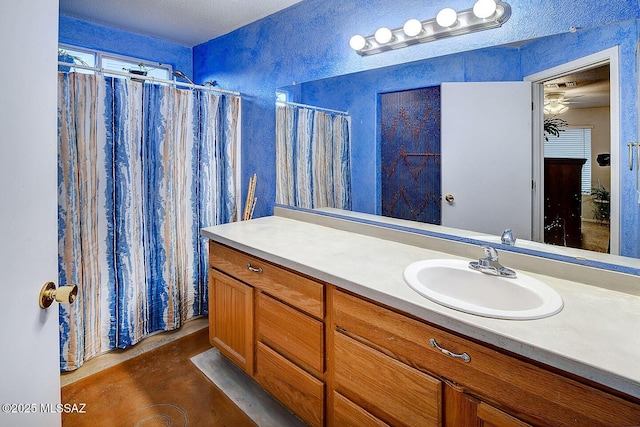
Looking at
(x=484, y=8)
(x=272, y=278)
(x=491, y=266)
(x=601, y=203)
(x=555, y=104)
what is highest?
(x=484, y=8)

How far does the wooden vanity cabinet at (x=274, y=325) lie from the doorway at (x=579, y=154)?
40.0 inches

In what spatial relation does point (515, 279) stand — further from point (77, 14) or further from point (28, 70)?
point (77, 14)

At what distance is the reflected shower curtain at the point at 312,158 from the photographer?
2.09 m

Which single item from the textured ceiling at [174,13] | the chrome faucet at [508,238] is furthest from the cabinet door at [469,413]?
the textured ceiling at [174,13]

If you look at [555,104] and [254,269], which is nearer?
[555,104]

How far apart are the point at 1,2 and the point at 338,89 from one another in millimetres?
1604

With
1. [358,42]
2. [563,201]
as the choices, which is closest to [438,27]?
[358,42]

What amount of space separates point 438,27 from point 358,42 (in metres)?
0.44

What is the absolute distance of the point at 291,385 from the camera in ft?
5.09

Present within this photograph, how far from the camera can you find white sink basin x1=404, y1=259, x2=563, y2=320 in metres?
1.00

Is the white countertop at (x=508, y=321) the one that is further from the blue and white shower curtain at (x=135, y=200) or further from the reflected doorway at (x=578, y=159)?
the blue and white shower curtain at (x=135, y=200)

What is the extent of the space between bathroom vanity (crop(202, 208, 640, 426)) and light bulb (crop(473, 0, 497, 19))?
3.25ft

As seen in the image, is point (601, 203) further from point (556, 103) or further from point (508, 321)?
point (508, 321)

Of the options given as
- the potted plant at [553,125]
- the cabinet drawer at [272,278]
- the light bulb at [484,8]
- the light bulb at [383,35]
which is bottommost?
the cabinet drawer at [272,278]
